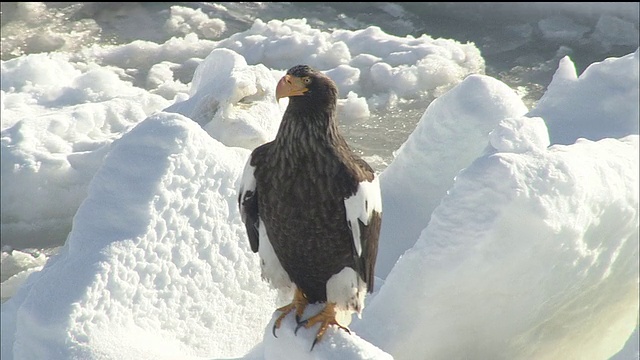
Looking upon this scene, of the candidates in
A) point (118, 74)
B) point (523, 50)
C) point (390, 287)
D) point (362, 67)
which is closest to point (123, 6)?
point (118, 74)

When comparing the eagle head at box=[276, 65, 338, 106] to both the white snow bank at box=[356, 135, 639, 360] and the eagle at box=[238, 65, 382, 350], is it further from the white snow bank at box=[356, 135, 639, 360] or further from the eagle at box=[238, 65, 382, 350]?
the white snow bank at box=[356, 135, 639, 360]

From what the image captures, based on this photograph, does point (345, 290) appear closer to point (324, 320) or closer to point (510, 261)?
point (324, 320)

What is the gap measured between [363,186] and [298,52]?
17.4ft

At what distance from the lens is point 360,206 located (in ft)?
9.88

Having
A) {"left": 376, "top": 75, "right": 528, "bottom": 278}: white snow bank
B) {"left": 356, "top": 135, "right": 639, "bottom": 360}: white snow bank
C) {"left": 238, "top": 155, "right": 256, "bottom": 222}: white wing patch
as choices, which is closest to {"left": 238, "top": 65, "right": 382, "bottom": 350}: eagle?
{"left": 238, "top": 155, "right": 256, "bottom": 222}: white wing patch

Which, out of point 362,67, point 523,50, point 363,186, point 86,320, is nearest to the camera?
point 363,186

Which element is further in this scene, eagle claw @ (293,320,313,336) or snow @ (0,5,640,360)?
snow @ (0,5,640,360)

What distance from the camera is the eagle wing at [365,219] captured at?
118 inches

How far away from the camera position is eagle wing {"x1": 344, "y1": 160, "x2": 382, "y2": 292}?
3008 millimetres

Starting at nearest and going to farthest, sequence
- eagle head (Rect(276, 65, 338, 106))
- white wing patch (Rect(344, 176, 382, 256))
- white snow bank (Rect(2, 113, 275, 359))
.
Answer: eagle head (Rect(276, 65, 338, 106)) < white wing patch (Rect(344, 176, 382, 256)) < white snow bank (Rect(2, 113, 275, 359))

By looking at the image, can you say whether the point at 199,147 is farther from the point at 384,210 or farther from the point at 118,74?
the point at 118,74

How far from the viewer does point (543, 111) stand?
4.60 meters

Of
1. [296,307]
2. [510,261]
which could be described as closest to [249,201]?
[296,307]

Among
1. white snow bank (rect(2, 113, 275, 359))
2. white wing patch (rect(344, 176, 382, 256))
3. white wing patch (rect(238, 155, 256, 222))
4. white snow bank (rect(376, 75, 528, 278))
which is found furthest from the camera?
white snow bank (rect(376, 75, 528, 278))
